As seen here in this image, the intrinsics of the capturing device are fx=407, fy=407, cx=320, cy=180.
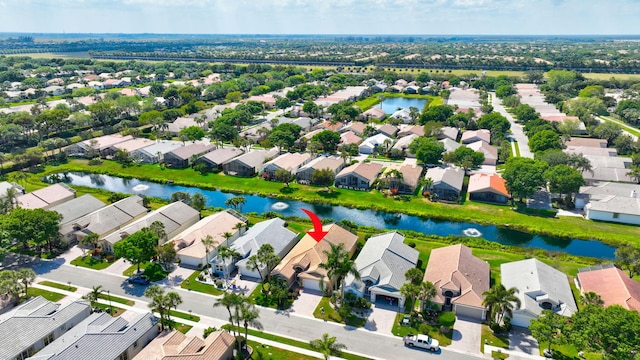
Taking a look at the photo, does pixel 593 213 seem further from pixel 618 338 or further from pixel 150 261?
pixel 150 261

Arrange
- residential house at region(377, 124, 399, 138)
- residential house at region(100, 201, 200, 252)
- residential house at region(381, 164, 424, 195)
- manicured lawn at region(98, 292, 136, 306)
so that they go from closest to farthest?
manicured lawn at region(98, 292, 136, 306) → residential house at region(100, 201, 200, 252) → residential house at region(381, 164, 424, 195) → residential house at region(377, 124, 399, 138)

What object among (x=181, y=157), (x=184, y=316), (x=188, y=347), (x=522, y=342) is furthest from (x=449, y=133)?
(x=188, y=347)

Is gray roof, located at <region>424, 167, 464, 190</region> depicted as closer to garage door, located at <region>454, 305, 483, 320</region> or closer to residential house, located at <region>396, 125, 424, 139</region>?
residential house, located at <region>396, 125, 424, 139</region>

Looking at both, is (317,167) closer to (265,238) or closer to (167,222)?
(265,238)

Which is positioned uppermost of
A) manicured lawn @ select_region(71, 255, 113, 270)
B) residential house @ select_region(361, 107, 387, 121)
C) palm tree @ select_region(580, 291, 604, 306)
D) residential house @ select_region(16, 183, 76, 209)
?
residential house @ select_region(361, 107, 387, 121)

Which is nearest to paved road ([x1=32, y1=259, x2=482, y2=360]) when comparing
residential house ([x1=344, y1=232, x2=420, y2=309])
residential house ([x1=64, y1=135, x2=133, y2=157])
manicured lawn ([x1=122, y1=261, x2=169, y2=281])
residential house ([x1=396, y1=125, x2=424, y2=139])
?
manicured lawn ([x1=122, y1=261, x2=169, y2=281])

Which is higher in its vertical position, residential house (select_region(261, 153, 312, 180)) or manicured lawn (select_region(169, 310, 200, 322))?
residential house (select_region(261, 153, 312, 180))

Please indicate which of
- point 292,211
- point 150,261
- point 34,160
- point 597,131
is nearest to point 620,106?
point 597,131
